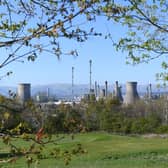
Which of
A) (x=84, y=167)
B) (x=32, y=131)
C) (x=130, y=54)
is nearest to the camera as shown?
(x=32, y=131)

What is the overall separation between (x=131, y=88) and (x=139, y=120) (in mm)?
10395

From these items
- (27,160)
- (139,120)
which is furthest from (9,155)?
(139,120)

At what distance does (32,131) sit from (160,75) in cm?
608

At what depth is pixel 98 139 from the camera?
27781 millimetres

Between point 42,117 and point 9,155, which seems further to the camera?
point 42,117

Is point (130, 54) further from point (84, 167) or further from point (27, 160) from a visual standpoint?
point (27, 160)

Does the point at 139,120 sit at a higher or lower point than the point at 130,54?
lower

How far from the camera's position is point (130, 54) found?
27.4ft

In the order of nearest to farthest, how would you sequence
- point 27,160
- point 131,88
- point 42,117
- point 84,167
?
point 27,160 < point 42,117 < point 84,167 < point 131,88

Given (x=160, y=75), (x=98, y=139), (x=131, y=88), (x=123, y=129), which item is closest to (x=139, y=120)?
Result: (x=123, y=129)

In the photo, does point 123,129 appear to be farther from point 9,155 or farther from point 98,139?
point 9,155

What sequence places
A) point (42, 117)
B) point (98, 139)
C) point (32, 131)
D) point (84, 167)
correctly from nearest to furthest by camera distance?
point (32, 131), point (42, 117), point (84, 167), point (98, 139)

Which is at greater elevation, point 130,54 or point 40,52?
point 130,54

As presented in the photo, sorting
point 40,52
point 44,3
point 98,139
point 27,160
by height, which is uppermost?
point 44,3
